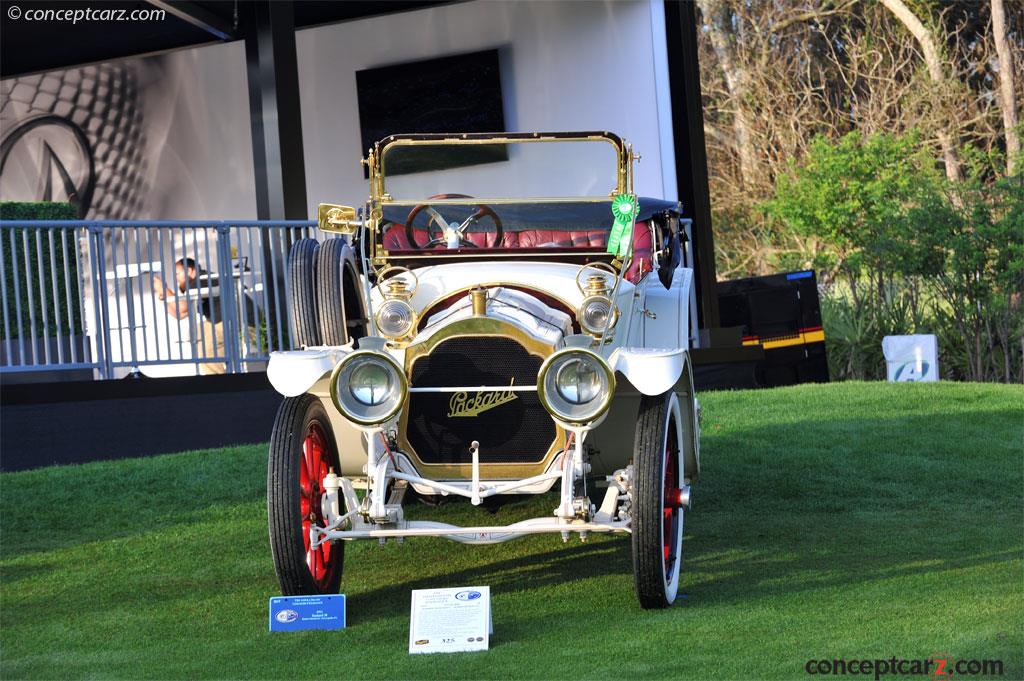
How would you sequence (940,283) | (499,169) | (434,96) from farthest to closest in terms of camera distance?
1. (940,283)
2. (434,96)
3. (499,169)

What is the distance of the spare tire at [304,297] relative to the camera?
A: 5223 mm

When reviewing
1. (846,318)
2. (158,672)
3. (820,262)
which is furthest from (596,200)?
(820,262)

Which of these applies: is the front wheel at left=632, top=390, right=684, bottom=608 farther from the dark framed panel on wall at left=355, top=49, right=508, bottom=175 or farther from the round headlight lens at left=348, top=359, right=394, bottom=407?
the dark framed panel on wall at left=355, top=49, right=508, bottom=175

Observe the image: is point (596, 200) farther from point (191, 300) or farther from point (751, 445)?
point (191, 300)

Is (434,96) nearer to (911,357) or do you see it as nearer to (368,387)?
(911,357)

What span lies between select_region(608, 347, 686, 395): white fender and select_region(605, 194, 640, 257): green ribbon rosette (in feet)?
2.35

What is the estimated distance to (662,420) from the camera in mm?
4867

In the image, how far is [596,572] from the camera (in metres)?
5.71

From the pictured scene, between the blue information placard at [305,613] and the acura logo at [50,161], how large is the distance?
1146 centimetres

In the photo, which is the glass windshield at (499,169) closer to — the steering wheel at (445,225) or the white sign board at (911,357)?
the steering wheel at (445,225)

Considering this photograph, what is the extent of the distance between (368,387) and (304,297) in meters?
0.71

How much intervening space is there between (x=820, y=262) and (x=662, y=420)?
45.5 ft

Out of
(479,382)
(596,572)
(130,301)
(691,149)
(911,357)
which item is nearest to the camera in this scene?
(479,382)

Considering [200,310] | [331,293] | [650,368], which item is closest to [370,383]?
[331,293]
